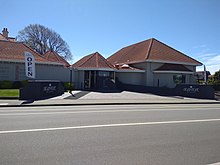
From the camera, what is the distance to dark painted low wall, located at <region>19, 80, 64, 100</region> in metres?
19.5

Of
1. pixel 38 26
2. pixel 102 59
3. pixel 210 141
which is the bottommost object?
pixel 210 141

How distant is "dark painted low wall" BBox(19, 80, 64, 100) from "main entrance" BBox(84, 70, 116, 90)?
1102 cm

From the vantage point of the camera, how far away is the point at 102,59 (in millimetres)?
37031

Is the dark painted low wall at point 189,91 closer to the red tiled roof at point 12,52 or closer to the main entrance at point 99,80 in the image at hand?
the main entrance at point 99,80

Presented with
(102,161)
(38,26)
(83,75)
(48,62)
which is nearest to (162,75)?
(83,75)

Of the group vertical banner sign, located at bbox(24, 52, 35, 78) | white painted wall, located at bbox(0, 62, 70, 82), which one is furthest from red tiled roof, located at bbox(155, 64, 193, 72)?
vertical banner sign, located at bbox(24, 52, 35, 78)

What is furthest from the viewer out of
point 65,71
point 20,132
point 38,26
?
point 38,26

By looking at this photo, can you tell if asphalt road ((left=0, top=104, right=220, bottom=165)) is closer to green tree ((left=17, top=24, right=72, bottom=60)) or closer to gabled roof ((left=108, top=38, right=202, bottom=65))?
gabled roof ((left=108, top=38, right=202, bottom=65))

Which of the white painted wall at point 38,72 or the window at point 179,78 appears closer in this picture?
the white painted wall at point 38,72

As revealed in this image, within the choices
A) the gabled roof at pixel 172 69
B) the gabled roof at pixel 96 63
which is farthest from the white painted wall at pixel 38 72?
the gabled roof at pixel 172 69

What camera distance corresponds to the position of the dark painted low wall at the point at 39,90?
64.0ft

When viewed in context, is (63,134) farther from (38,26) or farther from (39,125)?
(38,26)

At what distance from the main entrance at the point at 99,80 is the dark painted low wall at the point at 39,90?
1102 centimetres

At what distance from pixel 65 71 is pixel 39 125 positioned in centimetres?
2593
